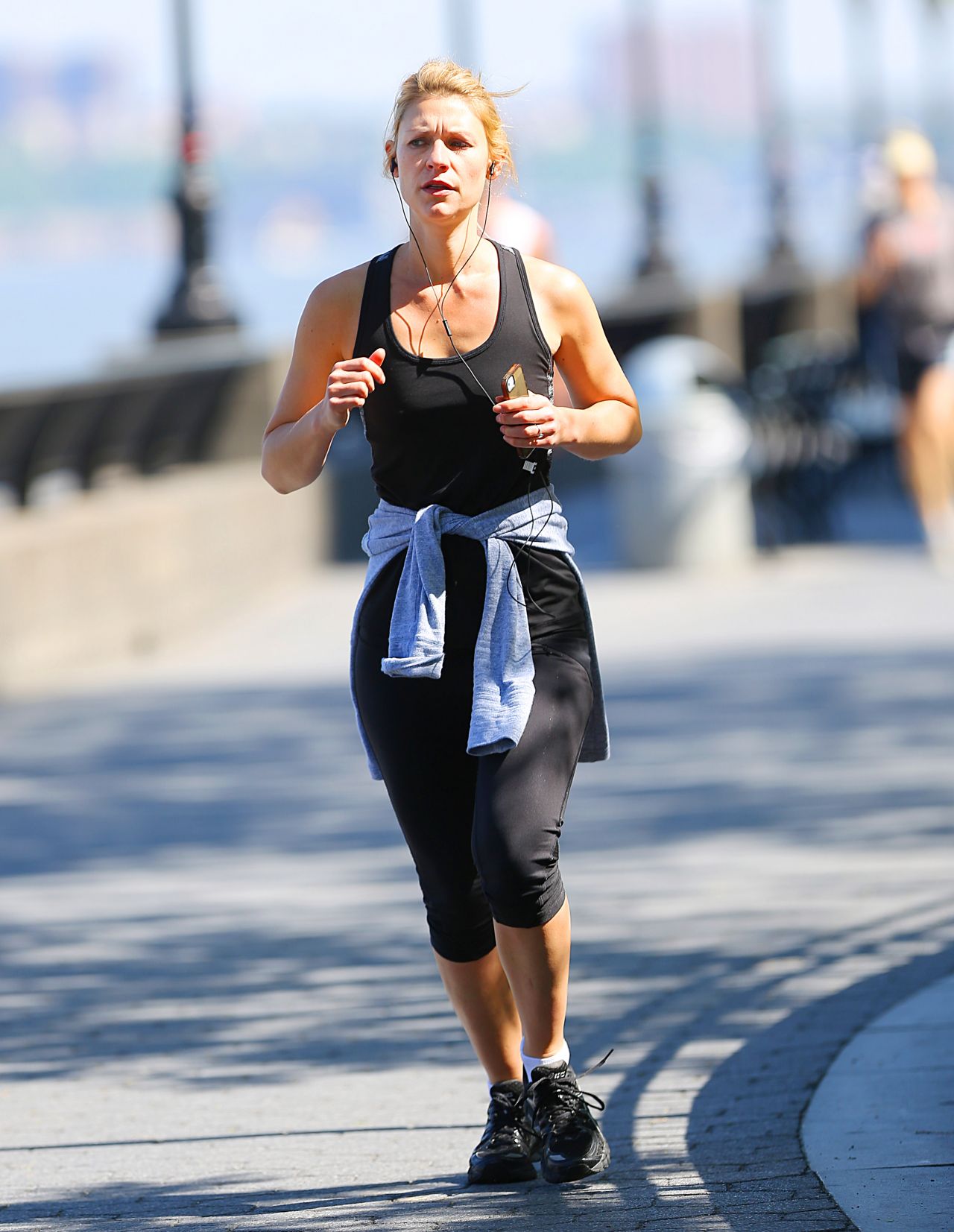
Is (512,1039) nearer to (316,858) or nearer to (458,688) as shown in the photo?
(458,688)

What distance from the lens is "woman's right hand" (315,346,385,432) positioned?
3.87 meters

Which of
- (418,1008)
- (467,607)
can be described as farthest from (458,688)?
(418,1008)

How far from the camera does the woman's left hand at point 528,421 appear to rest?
3.89m

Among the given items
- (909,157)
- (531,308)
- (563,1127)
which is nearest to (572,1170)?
(563,1127)

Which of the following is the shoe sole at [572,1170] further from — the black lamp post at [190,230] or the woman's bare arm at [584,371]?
the black lamp post at [190,230]

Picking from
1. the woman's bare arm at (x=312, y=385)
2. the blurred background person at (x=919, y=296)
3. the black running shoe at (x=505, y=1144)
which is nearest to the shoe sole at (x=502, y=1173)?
the black running shoe at (x=505, y=1144)

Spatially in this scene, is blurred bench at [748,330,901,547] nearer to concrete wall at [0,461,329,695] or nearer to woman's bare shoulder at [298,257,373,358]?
concrete wall at [0,461,329,695]

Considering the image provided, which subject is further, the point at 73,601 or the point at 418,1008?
the point at 73,601

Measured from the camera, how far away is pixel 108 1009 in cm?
572

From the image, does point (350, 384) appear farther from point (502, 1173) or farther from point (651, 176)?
point (651, 176)

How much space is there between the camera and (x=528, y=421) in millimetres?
3895

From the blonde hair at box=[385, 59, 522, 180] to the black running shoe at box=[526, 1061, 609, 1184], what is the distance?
1.69 metres

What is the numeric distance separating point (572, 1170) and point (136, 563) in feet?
24.6

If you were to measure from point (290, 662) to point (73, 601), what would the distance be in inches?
42.9
